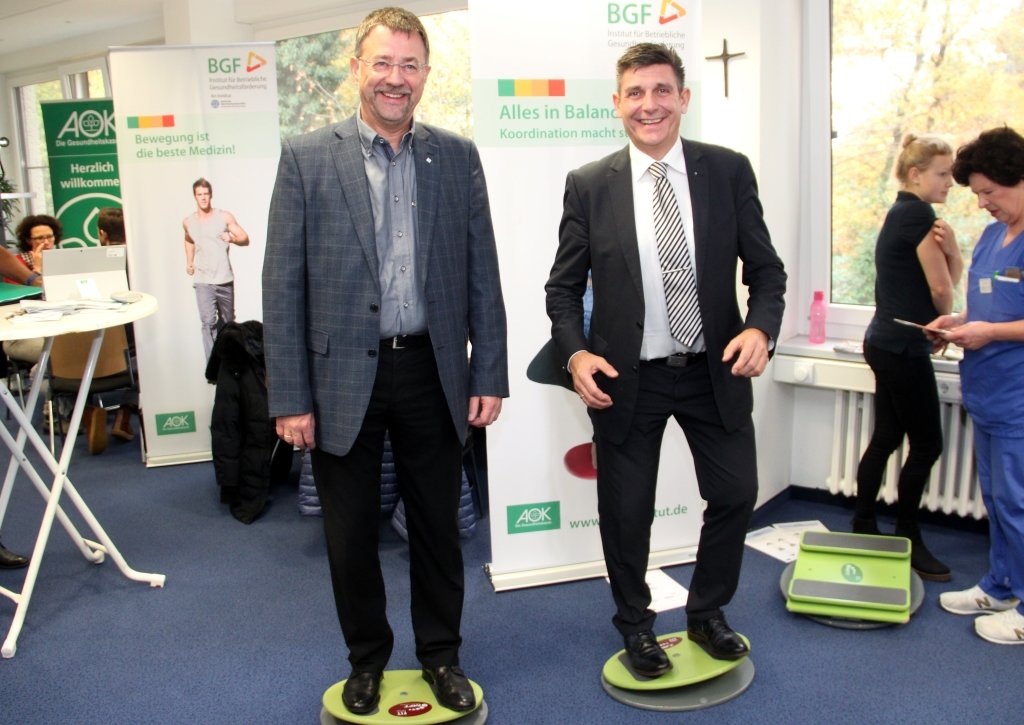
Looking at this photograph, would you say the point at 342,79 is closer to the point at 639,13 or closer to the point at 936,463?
the point at 639,13

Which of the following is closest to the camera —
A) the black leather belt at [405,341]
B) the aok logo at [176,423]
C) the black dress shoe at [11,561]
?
the black leather belt at [405,341]

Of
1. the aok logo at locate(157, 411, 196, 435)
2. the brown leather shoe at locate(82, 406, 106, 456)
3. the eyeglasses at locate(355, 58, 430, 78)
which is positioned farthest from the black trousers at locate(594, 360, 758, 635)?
the brown leather shoe at locate(82, 406, 106, 456)

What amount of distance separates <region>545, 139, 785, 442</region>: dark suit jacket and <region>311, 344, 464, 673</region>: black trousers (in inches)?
16.9

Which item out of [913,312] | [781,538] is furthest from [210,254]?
[913,312]

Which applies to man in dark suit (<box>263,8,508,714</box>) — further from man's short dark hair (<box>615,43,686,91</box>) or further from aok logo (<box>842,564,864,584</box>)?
aok logo (<box>842,564,864,584</box>)

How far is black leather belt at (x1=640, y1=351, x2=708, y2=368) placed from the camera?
2.33 m

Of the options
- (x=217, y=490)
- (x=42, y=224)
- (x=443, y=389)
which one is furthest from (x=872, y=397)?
(x=42, y=224)

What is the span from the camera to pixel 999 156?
2537 mm

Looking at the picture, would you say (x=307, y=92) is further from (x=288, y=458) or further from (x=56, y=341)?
(x=288, y=458)

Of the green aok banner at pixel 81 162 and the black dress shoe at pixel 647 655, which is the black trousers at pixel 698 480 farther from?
the green aok banner at pixel 81 162

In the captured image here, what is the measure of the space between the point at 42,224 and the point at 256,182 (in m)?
2.09

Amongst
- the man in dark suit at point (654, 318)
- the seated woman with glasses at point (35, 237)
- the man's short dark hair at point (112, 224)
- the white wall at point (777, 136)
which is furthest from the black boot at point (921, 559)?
the seated woman with glasses at point (35, 237)

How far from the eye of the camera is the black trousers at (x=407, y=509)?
217cm

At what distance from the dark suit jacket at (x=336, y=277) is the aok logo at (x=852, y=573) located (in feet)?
5.17
